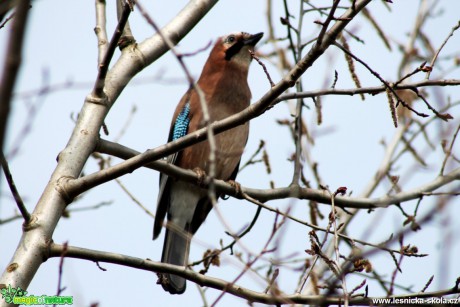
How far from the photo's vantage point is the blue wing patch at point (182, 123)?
6.88 metres

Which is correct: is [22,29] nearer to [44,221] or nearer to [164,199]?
[44,221]

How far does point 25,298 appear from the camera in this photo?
12.3ft

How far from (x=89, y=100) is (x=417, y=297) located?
2.58 m

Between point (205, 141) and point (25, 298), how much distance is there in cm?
316

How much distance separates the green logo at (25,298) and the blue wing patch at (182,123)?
10.1ft

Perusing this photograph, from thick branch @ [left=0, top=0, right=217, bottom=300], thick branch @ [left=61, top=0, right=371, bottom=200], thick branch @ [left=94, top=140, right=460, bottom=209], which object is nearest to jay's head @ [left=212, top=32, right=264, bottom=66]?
thick branch @ [left=0, top=0, right=217, bottom=300]

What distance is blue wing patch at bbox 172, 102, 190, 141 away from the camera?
6.88 meters

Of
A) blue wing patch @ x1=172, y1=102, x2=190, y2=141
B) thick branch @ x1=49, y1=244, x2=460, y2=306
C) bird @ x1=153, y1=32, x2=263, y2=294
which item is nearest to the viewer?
thick branch @ x1=49, y1=244, x2=460, y2=306

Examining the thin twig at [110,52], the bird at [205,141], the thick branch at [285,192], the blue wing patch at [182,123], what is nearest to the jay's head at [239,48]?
the bird at [205,141]

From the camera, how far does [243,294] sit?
3.98 meters

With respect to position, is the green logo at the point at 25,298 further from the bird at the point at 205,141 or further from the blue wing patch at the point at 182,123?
the blue wing patch at the point at 182,123

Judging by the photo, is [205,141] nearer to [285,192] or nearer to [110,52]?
[285,192]

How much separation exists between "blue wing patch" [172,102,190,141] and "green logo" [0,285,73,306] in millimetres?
3067

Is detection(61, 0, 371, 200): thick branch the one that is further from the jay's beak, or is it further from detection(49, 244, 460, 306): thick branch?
the jay's beak
